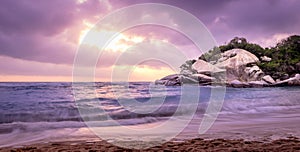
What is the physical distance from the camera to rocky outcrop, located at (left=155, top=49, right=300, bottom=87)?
99.5 feet

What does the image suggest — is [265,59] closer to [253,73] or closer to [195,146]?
[253,73]

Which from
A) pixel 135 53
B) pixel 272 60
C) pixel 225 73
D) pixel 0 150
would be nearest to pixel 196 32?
pixel 135 53

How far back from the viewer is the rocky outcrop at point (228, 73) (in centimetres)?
3032

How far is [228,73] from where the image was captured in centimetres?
3316

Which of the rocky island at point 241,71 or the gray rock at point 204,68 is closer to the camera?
the rocky island at point 241,71

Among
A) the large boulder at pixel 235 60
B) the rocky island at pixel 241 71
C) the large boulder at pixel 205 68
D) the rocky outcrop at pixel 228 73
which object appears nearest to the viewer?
the rocky island at pixel 241 71

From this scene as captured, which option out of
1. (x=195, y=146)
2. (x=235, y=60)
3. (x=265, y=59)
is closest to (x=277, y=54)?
(x=265, y=59)

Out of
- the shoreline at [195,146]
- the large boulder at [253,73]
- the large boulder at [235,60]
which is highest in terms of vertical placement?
the large boulder at [235,60]

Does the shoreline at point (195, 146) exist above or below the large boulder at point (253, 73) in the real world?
below

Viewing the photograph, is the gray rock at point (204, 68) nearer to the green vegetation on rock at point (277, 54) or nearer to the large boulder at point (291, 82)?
the green vegetation on rock at point (277, 54)

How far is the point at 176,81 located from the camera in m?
34.8

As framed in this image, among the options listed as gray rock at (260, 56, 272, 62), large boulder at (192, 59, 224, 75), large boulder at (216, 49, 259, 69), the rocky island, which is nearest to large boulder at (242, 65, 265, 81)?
the rocky island

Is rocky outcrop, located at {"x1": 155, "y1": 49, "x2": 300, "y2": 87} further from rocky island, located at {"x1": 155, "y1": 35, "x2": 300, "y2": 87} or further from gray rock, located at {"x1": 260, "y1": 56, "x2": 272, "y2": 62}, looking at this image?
gray rock, located at {"x1": 260, "y1": 56, "x2": 272, "y2": 62}

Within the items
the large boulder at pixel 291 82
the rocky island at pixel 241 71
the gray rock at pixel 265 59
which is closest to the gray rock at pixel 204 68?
the rocky island at pixel 241 71
